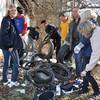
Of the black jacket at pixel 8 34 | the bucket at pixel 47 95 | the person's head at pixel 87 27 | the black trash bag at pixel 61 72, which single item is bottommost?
the black trash bag at pixel 61 72

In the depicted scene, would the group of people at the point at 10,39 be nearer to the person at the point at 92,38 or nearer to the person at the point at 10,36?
the person at the point at 10,36

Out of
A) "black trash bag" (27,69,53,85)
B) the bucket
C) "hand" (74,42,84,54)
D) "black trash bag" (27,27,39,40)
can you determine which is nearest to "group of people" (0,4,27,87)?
"black trash bag" (27,69,53,85)

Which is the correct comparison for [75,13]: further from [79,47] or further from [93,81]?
[93,81]

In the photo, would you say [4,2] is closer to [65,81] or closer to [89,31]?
[65,81]

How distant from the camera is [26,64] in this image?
10336 mm

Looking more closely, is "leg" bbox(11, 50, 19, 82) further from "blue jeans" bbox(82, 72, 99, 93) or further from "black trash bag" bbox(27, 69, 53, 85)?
"blue jeans" bbox(82, 72, 99, 93)

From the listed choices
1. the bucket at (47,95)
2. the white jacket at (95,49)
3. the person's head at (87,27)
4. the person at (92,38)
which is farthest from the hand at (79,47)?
the bucket at (47,95)

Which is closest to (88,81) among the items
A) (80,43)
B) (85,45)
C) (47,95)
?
(85,45)

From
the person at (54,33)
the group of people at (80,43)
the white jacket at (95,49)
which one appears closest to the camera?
the white jacket at (95,49)

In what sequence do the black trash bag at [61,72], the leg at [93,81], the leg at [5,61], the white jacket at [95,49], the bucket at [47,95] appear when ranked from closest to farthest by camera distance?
the white jacket at [95,49]
the bucket at [47,95]
the leg at [93,81]
the leg at [5,61]
the black trash bag at [61,72]

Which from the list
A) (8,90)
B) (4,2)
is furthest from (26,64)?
(4,2)

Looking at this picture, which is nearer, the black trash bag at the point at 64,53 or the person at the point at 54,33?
the black trash bag at the point at 64,53

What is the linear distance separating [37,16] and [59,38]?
33.3ft

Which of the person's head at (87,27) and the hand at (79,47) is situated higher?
the person's head at (87,27)
